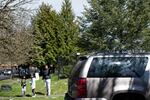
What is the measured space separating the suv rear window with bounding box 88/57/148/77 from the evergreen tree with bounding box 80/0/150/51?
42.5 m

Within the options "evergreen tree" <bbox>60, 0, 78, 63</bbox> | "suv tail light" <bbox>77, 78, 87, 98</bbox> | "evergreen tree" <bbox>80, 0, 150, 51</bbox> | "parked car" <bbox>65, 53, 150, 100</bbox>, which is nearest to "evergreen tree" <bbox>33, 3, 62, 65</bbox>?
"evergreen tree" <bbox>60, 0, 78, 63</bbox>

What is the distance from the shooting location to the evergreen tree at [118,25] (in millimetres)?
54188

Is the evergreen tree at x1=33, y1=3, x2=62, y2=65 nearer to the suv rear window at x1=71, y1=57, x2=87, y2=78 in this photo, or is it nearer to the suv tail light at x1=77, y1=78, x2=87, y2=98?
the suv rear window at x1=71, y1=57, x2=87, y2=78

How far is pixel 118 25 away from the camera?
5409cm

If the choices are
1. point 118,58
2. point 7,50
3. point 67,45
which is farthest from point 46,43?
point 118,58

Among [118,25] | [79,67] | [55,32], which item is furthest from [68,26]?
[79,67]

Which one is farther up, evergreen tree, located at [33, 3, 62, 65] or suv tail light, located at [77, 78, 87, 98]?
evergreen tree, located at [33, 3, 62, 65]

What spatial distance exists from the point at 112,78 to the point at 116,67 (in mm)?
293

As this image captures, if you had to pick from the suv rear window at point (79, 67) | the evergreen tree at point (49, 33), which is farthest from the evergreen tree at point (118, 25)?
the suv rear window at point (79, 67)

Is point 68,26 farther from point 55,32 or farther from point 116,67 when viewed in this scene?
point 116,67

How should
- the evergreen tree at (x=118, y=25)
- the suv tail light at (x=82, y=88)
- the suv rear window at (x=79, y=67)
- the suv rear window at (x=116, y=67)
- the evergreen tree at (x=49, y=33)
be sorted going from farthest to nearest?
the evergreen tree at (x=49, y=33) < the evergreen tree at (x=118, y=25) < the suv rear window at (x=79, y=67) < the suv rear window at (x=116, y=67) < the suv tail light at (x=82, y=88)

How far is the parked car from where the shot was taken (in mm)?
10844

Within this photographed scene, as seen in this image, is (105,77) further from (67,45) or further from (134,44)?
(67,45)

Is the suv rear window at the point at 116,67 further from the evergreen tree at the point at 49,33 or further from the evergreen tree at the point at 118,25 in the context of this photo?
the evergreen tree at the point at 49,33
